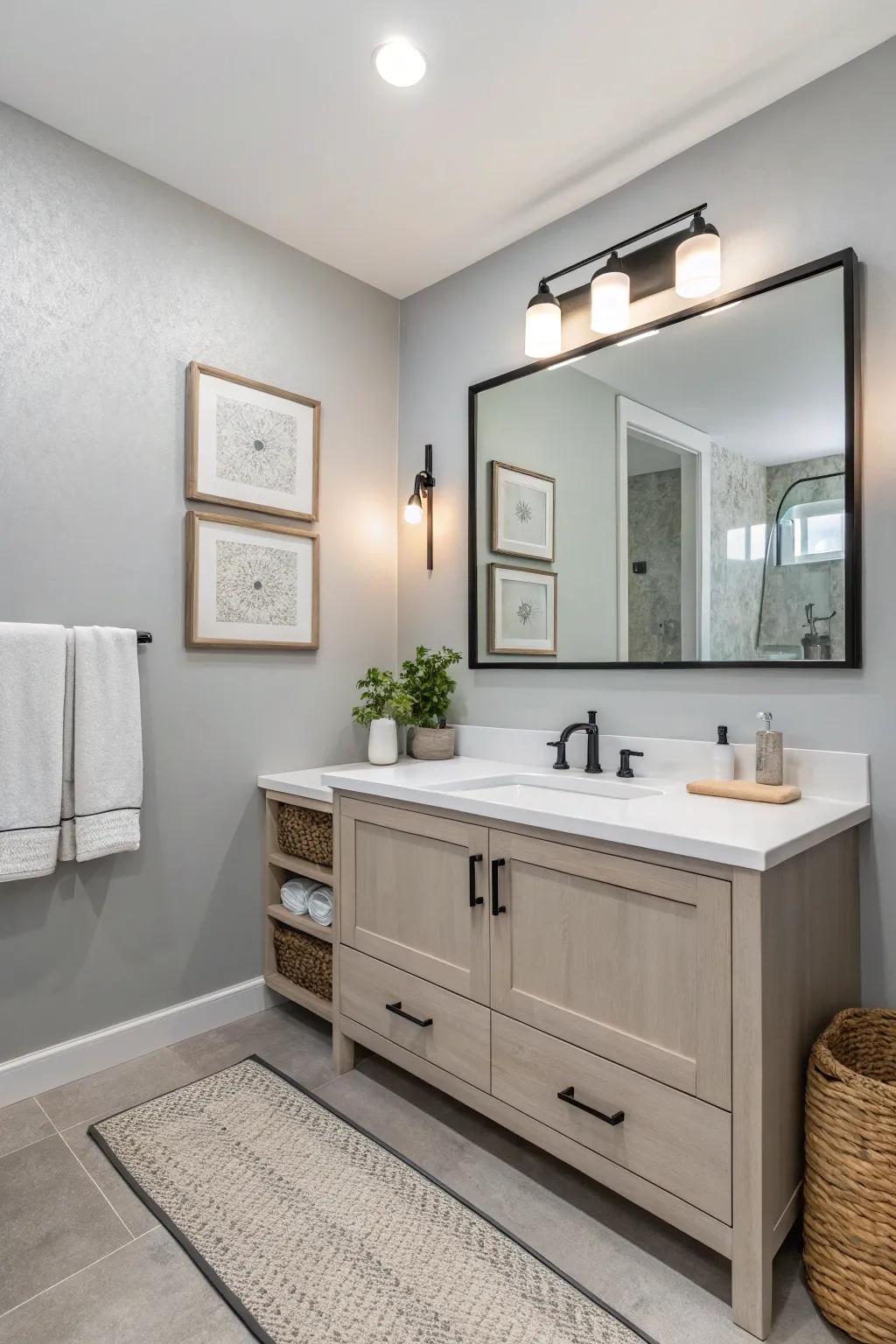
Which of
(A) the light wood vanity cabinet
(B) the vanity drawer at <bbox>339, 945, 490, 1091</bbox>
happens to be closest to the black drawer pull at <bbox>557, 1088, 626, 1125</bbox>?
(A) the light wood vanity cabinet

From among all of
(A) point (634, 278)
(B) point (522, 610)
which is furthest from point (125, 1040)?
(A) point (634, 278)

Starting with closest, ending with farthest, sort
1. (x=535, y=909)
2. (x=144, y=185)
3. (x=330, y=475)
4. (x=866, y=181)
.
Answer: (x=535, y=909) → (x=866, y=181) → (x=144, y=185) → (x=330, y=475)

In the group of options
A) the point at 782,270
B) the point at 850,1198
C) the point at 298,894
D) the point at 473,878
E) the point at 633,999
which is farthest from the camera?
the point at 298,894

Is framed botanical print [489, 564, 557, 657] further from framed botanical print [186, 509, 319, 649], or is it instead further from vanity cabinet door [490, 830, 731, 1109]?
Result: vanity cabinet door [490, 830, 731, 1109]

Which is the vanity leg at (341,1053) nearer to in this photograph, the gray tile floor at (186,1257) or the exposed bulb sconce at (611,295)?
the gray tile floor at (186,1257)

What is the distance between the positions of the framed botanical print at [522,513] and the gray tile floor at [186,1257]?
1.57m

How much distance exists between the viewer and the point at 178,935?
86.1 inches

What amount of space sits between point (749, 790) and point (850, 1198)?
75 cm

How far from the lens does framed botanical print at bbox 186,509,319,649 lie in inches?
86.8

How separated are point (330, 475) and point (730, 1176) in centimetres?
221

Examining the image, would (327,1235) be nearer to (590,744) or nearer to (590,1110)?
(590,1110)

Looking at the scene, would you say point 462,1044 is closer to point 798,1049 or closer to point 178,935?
point 798,1049

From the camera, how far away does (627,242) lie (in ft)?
6.49

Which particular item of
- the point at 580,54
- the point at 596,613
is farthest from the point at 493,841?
the point at 580,54
